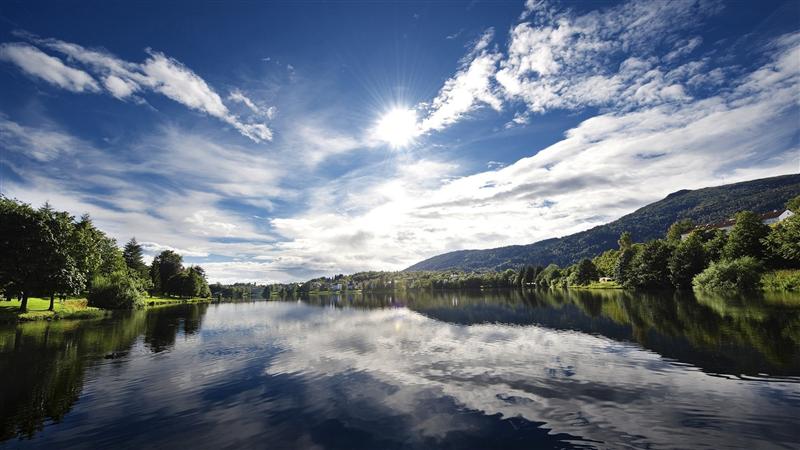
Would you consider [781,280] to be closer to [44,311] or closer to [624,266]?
[624,266]

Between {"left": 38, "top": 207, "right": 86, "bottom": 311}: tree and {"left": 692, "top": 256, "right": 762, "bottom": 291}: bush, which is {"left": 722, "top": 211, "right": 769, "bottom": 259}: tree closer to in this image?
{"left": 692, "top": 256, "right": 762, "bottom": 291}: bush

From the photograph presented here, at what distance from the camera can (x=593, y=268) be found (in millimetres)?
179625

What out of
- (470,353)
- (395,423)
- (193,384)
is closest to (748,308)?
(470,353)

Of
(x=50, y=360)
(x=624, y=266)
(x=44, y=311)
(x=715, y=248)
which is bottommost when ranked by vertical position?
(x=50, y=360)

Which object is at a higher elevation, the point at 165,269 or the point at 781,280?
the point at 165,269

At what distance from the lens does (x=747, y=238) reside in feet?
308

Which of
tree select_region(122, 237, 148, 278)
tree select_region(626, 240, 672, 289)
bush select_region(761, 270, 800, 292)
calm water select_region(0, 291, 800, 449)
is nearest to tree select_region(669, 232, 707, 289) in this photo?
tree select_region(626, 240, 672, 289)

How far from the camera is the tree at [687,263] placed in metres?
108

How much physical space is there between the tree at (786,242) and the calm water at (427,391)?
58782 mm

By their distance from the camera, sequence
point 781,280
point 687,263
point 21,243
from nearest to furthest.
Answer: point 21,243
point 781,280
point 687,263

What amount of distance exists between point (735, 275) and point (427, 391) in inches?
3999

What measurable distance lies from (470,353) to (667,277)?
12001 cm

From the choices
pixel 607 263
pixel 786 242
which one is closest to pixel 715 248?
pixel 786 242

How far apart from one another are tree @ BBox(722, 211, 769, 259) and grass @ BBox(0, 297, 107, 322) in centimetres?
15339
